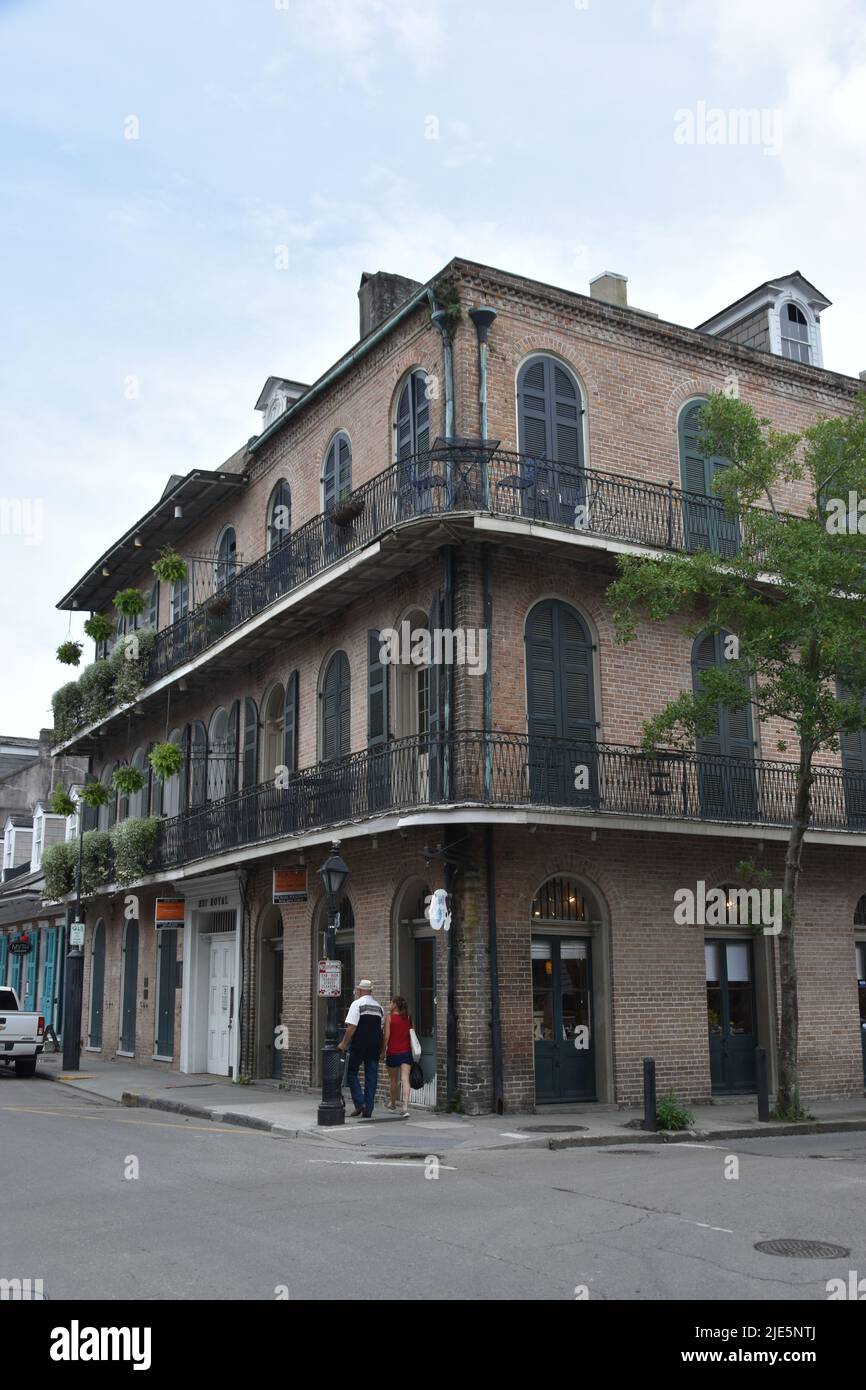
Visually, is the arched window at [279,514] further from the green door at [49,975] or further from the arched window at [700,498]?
the green door at [49,975]

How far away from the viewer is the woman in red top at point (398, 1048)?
16156 mm

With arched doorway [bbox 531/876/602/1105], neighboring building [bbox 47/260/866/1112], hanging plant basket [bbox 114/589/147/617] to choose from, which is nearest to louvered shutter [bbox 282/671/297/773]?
neighboring building [bbox 47/260/866/1112]

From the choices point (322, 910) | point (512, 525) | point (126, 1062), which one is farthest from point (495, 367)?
point (126, 1062)

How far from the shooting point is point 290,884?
20453 mm

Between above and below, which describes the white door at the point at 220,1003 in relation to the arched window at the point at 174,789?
below

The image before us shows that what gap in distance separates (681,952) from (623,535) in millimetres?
5987

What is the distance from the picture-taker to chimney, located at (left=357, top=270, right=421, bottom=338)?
22.5 meters

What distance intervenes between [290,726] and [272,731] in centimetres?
131

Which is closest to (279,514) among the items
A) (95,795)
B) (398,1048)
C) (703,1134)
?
(95,795)

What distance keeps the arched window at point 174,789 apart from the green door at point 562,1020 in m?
11.5

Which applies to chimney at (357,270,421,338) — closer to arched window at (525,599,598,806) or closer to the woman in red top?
arched window at (525,599,598,806)

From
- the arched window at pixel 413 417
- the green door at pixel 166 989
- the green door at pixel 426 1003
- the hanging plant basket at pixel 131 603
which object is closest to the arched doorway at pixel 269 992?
the green door at pixel 166 989

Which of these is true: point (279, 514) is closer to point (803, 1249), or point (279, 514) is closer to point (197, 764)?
point (197, 764)
